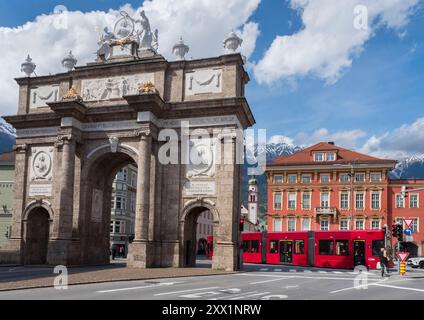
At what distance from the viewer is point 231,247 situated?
30297mm

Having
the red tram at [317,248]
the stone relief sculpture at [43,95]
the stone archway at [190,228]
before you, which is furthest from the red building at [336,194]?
the stone relief sculpture at [43,95]

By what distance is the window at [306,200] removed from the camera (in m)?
69.3

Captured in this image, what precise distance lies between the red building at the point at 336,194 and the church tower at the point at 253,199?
59.1 meters

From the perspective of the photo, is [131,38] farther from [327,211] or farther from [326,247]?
[327,211]

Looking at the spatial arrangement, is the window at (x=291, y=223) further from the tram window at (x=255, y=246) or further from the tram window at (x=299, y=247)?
the tram window at (x=299, y=247)

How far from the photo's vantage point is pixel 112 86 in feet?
115

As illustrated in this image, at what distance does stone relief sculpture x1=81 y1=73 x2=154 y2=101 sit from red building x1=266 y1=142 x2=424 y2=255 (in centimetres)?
3921

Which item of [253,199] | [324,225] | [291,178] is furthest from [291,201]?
[253,199]

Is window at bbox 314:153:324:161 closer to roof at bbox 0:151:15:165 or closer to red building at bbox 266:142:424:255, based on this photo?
red building at bbox 266:142:424:255

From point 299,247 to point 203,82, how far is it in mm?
17019

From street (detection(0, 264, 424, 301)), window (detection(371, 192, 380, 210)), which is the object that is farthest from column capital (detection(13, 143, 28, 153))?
window (detection(371, 192, 380, 210))
